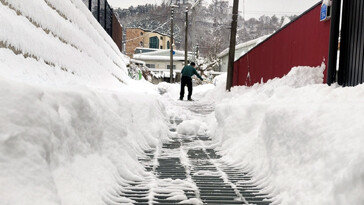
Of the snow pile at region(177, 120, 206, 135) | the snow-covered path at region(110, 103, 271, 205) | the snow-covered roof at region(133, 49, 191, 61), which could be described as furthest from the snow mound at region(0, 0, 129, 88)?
the snow-covered roof at region(133, 49, 191, 61)

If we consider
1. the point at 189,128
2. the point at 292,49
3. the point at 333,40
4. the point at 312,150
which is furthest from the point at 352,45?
the point at 189,128

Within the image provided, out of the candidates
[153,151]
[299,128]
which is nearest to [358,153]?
[299,128]

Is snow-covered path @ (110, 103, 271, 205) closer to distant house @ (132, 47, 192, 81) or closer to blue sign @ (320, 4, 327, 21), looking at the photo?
blue sign @ (320, 4, 327, 21)

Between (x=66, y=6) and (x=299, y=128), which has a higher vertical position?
(x=66, y=6)

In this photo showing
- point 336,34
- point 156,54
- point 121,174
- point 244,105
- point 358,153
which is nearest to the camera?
point 358,153

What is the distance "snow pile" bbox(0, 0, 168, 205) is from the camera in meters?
2.01

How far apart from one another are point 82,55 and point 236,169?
4.65 meters

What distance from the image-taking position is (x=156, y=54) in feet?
161

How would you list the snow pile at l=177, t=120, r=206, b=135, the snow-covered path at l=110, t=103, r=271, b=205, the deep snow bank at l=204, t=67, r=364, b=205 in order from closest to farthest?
1. the deep snow bank at l=204, t=67, r=364, b=205
2. the snow-covered path at l=110, t=103, r=271, b=205
3. the snow pile at l=177, t=120, r=206, b=135

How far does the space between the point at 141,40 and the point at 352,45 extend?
55597 millimetres

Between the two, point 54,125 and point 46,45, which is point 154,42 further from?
point 54,125

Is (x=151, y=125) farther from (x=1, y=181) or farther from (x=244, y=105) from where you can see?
(x=1, y=181)

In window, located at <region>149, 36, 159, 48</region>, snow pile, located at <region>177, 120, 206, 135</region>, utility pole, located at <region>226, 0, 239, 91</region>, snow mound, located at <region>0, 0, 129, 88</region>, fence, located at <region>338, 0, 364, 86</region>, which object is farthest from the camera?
window, located at <region>149, 36, 159, 48</region>

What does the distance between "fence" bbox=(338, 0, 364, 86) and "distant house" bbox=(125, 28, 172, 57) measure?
4908cm
